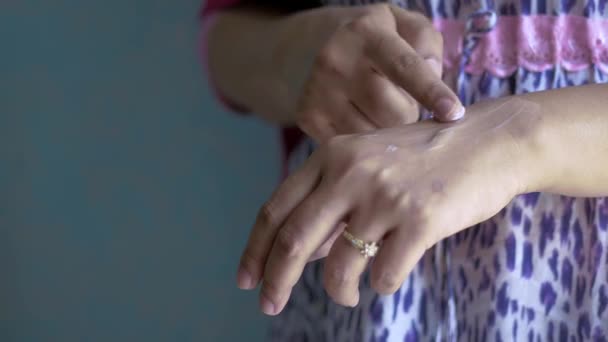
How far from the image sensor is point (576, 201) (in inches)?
23.4

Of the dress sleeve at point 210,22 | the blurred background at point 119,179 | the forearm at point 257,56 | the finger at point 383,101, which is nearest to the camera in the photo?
the finger at point 383,101

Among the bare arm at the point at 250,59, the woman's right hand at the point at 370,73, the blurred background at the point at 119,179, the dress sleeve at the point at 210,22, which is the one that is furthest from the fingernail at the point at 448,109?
the blurred background at the point at 119,179

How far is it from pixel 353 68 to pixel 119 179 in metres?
0.73

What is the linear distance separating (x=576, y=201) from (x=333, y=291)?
0.80 ft

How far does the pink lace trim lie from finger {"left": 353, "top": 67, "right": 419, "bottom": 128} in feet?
0.28

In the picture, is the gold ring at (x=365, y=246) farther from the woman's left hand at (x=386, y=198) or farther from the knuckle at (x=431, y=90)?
the knuckle at (x=431, y=90)

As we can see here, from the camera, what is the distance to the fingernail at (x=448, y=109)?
51 centimetres

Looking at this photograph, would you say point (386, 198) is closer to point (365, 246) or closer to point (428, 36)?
point (365, 246)

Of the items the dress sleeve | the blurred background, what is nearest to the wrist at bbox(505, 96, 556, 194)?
the dress sleeve

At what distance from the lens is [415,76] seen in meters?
0.52

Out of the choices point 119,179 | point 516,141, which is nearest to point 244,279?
point 516,141

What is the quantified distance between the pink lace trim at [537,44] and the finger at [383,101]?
9 cm

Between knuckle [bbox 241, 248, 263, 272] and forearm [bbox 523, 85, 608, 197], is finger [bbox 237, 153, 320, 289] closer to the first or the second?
knuckle [bbox 241, 248, 263, 272]

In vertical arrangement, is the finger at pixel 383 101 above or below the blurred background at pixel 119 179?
above
